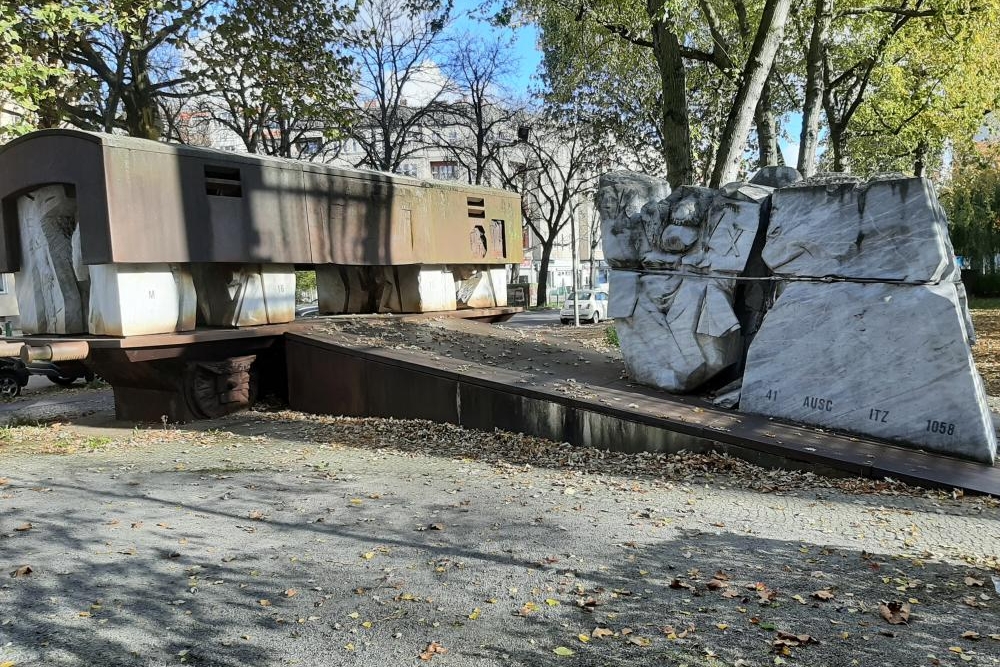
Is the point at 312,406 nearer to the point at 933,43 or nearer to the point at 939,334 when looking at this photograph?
the point at 939,334

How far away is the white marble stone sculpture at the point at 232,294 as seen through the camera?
973 cm

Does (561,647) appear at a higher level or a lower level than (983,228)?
lower

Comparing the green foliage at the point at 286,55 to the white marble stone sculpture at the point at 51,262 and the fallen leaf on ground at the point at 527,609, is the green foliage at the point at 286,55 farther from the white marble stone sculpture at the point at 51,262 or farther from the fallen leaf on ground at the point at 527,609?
the fallen leaf on ground at the point at 527,609

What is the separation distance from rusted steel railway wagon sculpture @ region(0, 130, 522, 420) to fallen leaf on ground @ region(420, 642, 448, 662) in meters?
6.63

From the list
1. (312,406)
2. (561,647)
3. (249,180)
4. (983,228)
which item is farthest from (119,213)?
(983,228)

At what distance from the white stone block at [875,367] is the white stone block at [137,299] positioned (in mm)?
6805

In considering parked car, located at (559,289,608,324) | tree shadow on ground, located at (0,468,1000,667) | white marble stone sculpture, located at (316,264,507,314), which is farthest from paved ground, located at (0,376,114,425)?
parked car, located at (559,289,608,324)

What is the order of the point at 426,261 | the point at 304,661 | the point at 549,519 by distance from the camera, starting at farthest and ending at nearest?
the point at 426,261
the point at 549,519
the point at 304,661

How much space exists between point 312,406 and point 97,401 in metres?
5.60

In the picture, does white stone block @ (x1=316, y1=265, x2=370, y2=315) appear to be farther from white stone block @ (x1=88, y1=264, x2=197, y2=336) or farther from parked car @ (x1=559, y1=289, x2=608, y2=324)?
parked car @ (x1=559, y1=289, x2=608, y2=324)

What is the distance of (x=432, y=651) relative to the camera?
10.2 ft

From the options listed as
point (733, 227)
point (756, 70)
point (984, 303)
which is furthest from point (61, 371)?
point (984, 303)

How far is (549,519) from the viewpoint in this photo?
4.93 meters

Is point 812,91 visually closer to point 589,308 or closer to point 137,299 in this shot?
point 137,299
